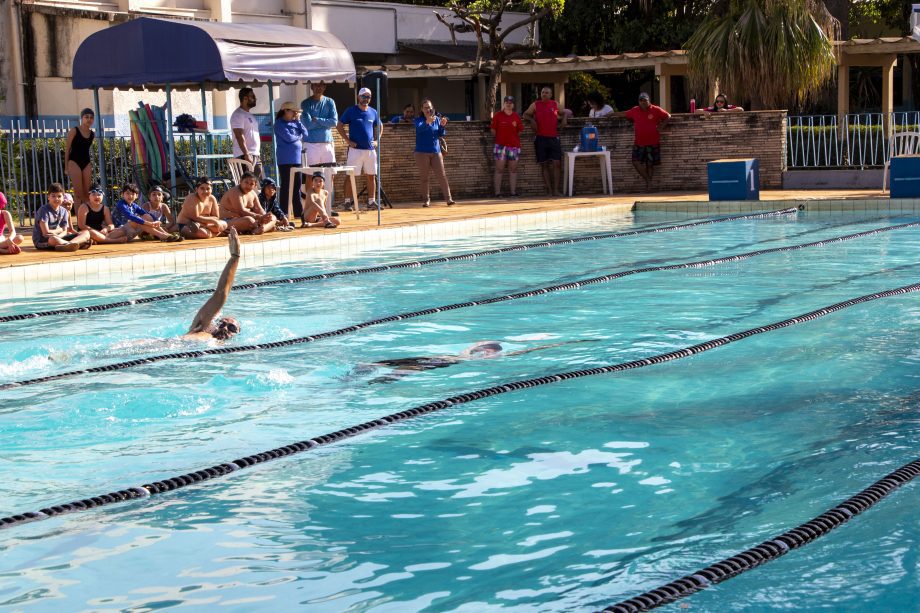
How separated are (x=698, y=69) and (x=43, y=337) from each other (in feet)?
51.6

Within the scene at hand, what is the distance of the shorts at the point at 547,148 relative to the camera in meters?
19.3

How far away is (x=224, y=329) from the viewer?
8555 mm

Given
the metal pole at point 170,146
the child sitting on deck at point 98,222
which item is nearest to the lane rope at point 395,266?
the child sitting on deck at point 98,222

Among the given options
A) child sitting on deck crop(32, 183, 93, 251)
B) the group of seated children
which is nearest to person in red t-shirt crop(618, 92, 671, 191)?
the group of seated children

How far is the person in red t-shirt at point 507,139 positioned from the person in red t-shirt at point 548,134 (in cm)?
27

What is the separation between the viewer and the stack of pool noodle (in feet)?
49.5

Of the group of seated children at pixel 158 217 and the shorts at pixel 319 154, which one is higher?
the shorts at pixel 319 154

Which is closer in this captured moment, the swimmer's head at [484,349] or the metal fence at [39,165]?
the swimmer's head at [484,349]

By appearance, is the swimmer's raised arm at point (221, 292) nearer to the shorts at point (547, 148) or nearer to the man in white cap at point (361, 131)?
the man in white cap at point (361, 131)

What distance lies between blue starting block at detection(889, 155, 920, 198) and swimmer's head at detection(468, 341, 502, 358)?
34.0 ft

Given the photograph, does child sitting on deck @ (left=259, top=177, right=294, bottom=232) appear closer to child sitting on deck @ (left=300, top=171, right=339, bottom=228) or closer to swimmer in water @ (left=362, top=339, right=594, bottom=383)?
child sitting on deck @ (left=300, top=171, right=339, bottom=228)

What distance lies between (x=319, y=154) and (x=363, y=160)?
0.72 m

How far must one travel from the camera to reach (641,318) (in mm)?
Result: 9500

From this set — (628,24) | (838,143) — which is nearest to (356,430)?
(838,143)
